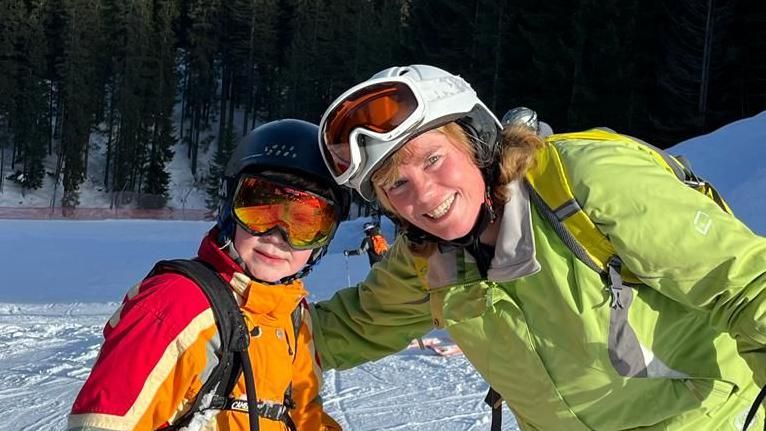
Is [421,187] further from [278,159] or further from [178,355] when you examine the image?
[178,355]

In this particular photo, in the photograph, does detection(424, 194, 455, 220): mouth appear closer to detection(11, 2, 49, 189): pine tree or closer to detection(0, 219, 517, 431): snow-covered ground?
detection(0, 219, 517, 431): snow-covered ground

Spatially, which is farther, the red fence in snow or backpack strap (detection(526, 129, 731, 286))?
the red fence in snow

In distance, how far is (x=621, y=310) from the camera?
1.88 metres

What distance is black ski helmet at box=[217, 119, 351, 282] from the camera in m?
2.16

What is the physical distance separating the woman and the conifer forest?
22.0m

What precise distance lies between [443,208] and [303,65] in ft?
148

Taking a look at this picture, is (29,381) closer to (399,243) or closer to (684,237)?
(399,243)

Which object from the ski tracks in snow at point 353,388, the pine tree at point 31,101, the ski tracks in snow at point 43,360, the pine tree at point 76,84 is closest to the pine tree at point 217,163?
the pine tree at point 76,84

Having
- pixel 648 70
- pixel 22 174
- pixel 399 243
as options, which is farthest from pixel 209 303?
pixel 22 174

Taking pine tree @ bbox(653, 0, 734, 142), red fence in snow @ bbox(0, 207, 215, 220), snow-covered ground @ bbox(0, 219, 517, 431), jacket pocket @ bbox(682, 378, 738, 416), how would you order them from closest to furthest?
jacket pocket @ bbox(682, 378, 738, 416)
snow-covered ground @ bbox(0, 219, 517, 431)
pine tree @ bbox(653, 0, 734, 142)
red fence in snow @ bbox(0, 207, 215, 220)

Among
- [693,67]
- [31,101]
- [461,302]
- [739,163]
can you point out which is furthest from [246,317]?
[31,101]

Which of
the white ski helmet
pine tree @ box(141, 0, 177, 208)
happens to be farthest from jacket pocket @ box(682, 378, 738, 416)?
pine tree @ box(141, 0, 177, 208)

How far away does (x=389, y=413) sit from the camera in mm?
5324

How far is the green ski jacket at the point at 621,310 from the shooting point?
1.72 metres
